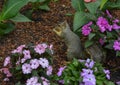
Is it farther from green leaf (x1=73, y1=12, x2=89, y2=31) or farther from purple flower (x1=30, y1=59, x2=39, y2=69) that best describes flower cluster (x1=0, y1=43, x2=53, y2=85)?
green leaf (x1=73, y1=12, x2=89, y2=31)

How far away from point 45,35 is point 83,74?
3.47 feet

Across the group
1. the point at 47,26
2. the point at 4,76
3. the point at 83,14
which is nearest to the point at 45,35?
the point at 47,26

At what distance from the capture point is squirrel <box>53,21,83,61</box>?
175 inches

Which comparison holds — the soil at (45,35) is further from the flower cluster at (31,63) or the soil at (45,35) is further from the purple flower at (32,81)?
the purple flower at (32,81)

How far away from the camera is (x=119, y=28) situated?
453 cm

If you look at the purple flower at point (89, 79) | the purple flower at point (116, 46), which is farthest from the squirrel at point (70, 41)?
the purple flower at point (89, 79)

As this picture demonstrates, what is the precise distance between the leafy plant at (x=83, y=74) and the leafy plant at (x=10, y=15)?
852 millimetres

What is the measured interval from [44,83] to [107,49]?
36.7 inches

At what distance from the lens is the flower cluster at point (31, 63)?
12.8 ft

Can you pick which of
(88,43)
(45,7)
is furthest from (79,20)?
(45,7)

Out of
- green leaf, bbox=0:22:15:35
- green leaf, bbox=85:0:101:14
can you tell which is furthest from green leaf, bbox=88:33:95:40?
green leaf, bbox=0:22:15:35

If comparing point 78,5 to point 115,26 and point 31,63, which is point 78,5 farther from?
point 31,63

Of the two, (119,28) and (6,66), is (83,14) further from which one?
(6,66)

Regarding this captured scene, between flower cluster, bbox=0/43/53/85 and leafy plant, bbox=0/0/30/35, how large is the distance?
0.65 metres
